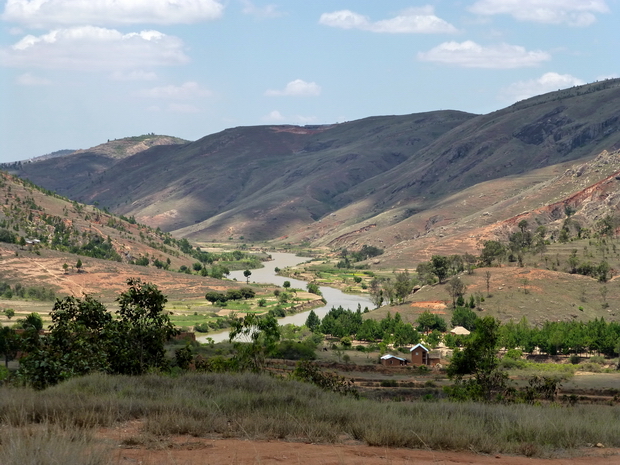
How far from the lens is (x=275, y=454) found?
36.6 ft

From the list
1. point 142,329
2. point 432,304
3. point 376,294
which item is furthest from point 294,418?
point 376,294

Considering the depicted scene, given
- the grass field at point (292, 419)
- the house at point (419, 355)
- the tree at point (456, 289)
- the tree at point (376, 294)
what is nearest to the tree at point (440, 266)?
the tree at point (456, 289)

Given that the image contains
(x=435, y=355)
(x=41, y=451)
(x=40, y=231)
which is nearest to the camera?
(x=41, y=451)

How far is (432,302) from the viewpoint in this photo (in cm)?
8606

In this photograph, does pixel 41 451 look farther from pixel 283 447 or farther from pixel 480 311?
pixel 480 311

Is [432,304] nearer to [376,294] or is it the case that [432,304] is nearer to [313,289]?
[376,294]

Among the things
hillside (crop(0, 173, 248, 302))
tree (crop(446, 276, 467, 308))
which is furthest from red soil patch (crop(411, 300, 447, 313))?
hillside (crop(0, 173, 248, 302))

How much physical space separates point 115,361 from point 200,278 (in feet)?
305

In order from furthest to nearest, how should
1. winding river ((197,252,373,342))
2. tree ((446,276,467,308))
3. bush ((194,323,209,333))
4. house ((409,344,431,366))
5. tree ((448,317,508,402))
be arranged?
winding river ((197,252,373,342))
tree ((446,276,467,308))
bush ((194,323,209,333))
house ((409,344,431,366))
tree ((448,317,508,402))

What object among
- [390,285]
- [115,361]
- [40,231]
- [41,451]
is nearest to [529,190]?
[390,285]

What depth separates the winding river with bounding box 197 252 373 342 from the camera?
282ft

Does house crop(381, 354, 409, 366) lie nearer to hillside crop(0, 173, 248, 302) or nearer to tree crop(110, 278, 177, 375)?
tree crop(110, 278, 177, 375)

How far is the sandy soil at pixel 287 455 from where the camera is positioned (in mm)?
10641

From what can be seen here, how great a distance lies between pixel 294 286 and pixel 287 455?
10734cm
